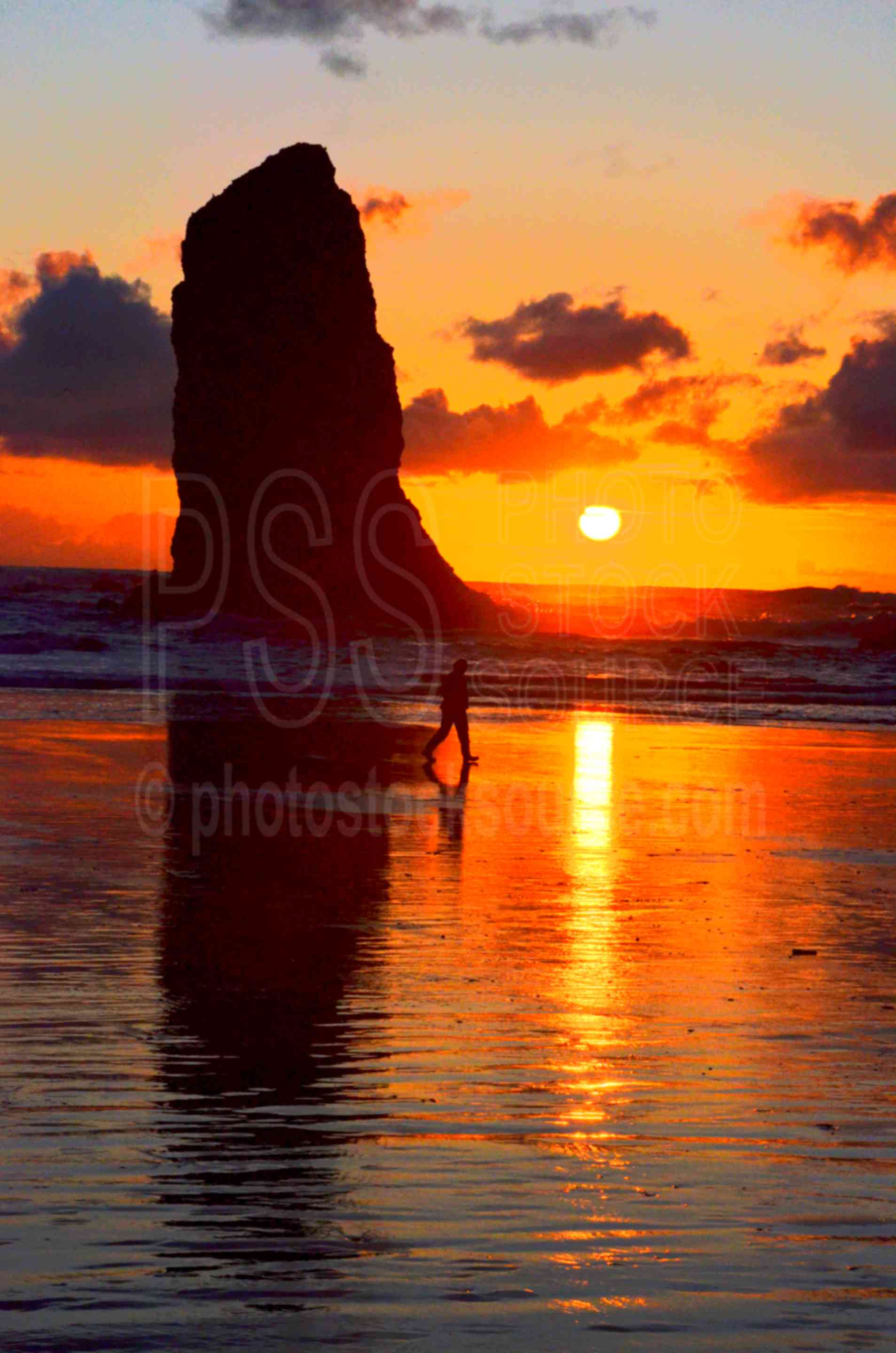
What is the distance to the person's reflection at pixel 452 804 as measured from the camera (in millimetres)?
13594

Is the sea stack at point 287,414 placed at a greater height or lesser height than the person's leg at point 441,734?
greater

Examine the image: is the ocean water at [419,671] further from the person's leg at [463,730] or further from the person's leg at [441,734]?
the person's leg at [463,730]

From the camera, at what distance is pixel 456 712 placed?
2100 centimetres

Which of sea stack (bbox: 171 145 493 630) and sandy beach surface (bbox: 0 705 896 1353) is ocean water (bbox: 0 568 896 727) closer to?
sea stack (bbox: 171 145 493 630)

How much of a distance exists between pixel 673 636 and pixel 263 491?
31.1m

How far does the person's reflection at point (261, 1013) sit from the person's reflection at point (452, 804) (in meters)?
0.59

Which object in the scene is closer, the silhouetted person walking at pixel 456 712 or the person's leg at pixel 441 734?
the silhouetted person walking at pixel 456 712

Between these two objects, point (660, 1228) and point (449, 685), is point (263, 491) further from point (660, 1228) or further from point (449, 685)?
point (660, 1228)

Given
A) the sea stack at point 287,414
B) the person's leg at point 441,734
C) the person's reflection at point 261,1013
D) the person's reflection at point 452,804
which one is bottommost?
the person's reflection at point 452,804

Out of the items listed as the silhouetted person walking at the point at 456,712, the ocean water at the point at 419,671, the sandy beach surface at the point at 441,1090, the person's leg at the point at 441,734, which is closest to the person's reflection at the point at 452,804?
the sandy beach surface at the point at 441,1090

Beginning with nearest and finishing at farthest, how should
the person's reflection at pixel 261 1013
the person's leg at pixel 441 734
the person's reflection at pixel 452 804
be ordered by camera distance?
1. the person's reflection at pixel 261 1013
2. the person's reflection at pixel 452 804
3. the person's leg at pixel 441 734

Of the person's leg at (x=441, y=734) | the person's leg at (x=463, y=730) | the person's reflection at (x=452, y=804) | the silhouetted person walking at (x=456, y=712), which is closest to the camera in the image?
the person's reflection at (x=452, y=804)

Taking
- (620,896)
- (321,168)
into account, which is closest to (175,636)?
(321,168)

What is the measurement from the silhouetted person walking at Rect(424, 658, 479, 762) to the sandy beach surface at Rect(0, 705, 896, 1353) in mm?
7040
